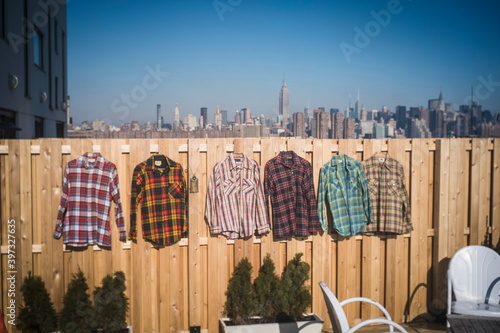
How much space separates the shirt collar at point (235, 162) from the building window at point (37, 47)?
31.4ft

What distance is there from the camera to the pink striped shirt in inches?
171

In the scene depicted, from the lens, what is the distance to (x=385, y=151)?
4758 mm

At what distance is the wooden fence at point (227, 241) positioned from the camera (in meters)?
4.07

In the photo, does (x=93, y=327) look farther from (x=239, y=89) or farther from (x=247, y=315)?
(x=239, y=89)

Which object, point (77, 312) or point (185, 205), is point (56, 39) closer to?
point (185, 205)

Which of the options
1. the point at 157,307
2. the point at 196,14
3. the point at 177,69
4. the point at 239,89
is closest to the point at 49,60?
the point at 177,69

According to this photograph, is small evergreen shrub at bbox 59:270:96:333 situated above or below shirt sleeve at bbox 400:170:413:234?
below

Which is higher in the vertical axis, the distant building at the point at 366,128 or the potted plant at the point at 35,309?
the distant building at the point at 366,128

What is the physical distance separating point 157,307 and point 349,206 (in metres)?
2.33

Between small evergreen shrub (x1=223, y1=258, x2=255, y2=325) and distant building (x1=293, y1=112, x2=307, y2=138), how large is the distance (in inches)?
86.8

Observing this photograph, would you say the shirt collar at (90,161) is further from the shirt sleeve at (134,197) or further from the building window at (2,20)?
the building window at (2,20)

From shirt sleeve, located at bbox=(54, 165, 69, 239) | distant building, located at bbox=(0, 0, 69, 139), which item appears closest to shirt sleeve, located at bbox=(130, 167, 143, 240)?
shirt sleeve, located at bbox=(54, 165, 69, 239)

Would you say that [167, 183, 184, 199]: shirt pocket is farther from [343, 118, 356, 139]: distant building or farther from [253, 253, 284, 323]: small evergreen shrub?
[343, 118, 356, 139]: distant building

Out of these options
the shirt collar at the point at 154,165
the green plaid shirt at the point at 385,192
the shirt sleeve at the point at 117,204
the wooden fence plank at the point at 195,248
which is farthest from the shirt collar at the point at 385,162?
the shirt sleeve at the point at 117,204
